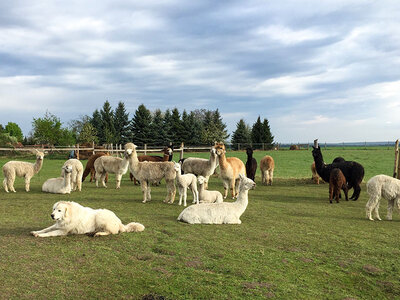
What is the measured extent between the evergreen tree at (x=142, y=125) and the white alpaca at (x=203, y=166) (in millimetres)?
45428

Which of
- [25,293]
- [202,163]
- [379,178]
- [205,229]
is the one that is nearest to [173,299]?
[25,293]

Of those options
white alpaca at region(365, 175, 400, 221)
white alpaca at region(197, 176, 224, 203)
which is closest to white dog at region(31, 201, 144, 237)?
white alpaca at region(197, 176, 224, 203)

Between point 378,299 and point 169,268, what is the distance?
105 inches

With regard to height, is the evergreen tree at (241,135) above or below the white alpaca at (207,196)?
above

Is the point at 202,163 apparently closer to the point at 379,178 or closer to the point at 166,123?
the point at 379,178

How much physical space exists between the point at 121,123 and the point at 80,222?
55.3m

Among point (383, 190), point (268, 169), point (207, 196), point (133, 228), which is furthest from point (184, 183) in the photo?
point (268, 169)

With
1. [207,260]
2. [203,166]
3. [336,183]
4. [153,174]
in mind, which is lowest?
[207,260]

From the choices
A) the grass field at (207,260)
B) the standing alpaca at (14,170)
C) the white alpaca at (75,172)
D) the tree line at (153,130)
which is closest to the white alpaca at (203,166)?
the grass field at (207,260)

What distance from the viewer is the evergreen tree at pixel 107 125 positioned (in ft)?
183

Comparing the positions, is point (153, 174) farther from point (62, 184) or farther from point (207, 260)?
point (207, 260)

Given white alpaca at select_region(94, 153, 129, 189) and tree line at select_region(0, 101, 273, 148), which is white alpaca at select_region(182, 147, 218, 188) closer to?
white alpaca at select_region(94, 153, 129, 189)

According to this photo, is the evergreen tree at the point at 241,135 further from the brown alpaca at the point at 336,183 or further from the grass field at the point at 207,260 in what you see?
the grass field at the point at 207,260

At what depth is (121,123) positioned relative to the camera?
59188 millimetres
